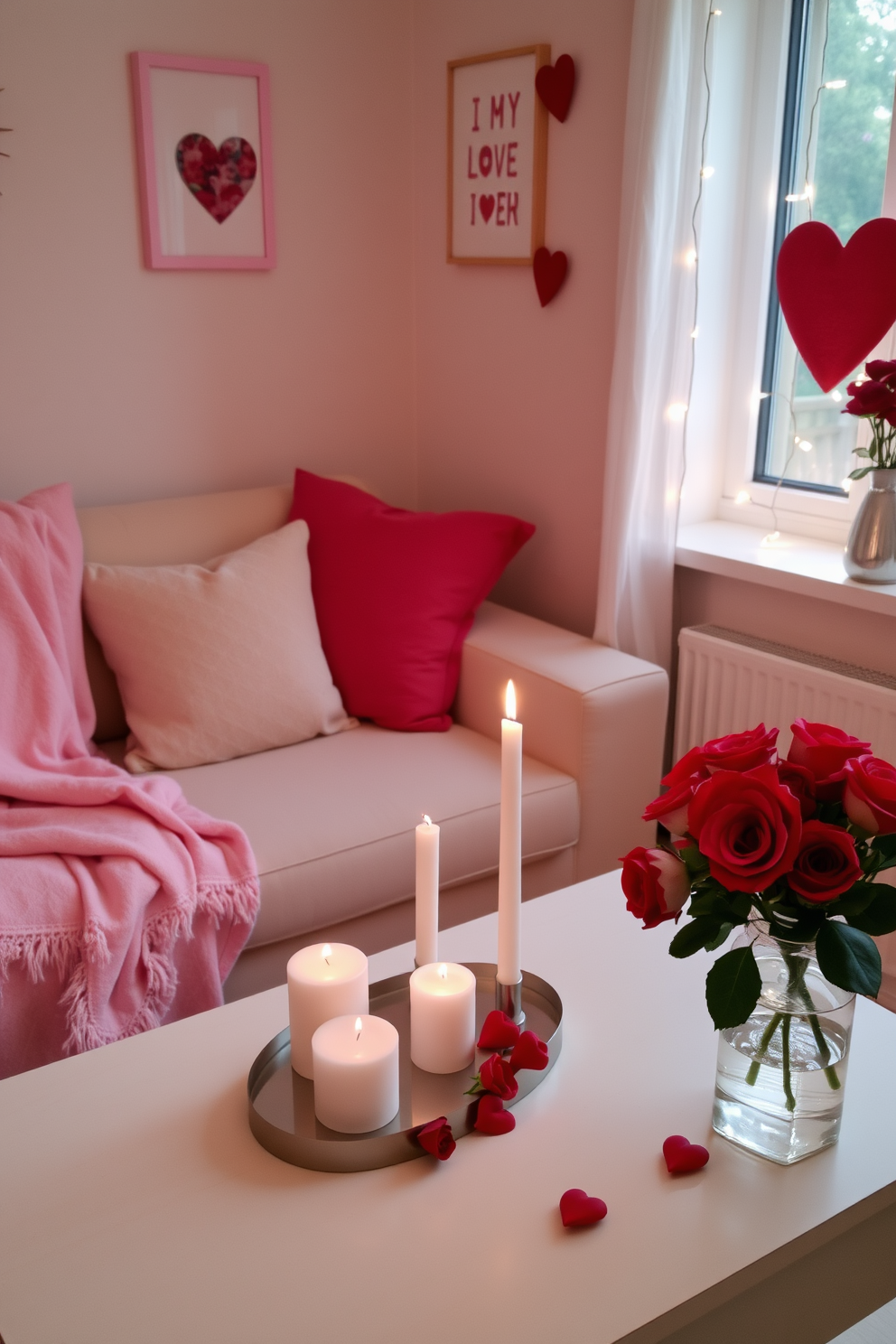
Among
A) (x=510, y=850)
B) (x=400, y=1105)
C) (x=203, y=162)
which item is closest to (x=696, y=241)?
(x=203, y=162)

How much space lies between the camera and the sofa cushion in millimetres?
1920

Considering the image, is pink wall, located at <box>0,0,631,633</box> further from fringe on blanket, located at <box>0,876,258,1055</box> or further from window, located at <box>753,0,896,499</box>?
fringe on blanket, located at <box>0,876,258,1055</box>

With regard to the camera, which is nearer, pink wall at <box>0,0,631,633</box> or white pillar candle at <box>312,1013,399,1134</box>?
white pillar candle at <box>312,1013,399,1134</box>

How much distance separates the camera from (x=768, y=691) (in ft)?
7.44

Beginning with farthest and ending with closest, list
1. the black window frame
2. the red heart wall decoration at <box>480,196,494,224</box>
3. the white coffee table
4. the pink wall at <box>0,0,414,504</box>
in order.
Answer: the red heart wall decoration at <box>480,196,494,224</box>
the pink wall at <box>0,0,414,504</box>
the black window frame
the white coffee table

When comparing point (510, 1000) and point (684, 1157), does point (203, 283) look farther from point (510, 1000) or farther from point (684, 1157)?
point (684, 1157)

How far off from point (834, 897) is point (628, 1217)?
357mm

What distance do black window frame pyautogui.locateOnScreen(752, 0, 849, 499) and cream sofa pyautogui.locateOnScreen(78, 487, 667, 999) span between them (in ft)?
1.88

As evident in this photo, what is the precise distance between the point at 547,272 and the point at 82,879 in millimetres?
1630

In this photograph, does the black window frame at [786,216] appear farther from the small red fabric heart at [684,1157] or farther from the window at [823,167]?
the small red fabric heart at [684,1157]

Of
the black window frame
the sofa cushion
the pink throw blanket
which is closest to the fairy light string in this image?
the black window frame

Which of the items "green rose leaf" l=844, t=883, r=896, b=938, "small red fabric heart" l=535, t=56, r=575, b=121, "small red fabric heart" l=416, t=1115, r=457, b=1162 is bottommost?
"small red fabric heart" l=416, t=1115, r=457, b=1162

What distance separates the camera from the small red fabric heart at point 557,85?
7.95 ft

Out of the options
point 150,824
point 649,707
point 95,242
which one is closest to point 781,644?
point 649,707
